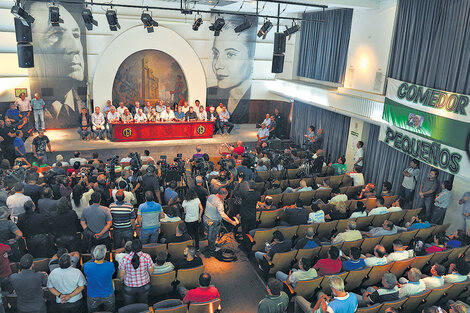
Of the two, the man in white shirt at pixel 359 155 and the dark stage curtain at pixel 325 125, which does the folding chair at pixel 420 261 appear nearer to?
the man in white shirt at pixel 359 155

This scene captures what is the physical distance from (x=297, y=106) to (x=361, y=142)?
4920mm

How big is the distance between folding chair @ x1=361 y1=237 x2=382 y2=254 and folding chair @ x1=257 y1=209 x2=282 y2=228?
1.70m

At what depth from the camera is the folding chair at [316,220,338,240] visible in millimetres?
6812

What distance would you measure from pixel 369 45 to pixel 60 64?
36.1 feet

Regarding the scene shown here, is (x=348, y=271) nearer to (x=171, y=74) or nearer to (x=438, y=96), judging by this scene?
(x=438, y=96)

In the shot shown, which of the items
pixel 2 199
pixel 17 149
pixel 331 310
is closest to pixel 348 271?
pixel 331 310

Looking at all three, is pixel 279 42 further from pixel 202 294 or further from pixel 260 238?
pixel 202 294

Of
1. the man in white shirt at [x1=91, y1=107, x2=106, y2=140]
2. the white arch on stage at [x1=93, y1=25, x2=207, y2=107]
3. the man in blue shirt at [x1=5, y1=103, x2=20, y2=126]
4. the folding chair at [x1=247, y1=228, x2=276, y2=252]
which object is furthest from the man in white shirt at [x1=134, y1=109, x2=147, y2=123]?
the folding chair at [x1=247, y1=228, x2=276, y2=252]

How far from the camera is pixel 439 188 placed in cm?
854

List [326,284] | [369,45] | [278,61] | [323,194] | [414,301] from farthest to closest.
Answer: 1. [369,45]
2. [278,61]
3. [323,194]
4. [326,284]
5. [414,301]

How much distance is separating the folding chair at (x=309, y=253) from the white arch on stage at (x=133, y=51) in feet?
37.1

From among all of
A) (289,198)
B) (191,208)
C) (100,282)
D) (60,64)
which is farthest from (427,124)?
(60,64)

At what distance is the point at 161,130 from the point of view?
45.6 ft

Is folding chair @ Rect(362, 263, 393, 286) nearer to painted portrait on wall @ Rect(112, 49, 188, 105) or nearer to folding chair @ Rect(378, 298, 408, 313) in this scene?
folding chair @ Rect(378, 298, 408, 313)
